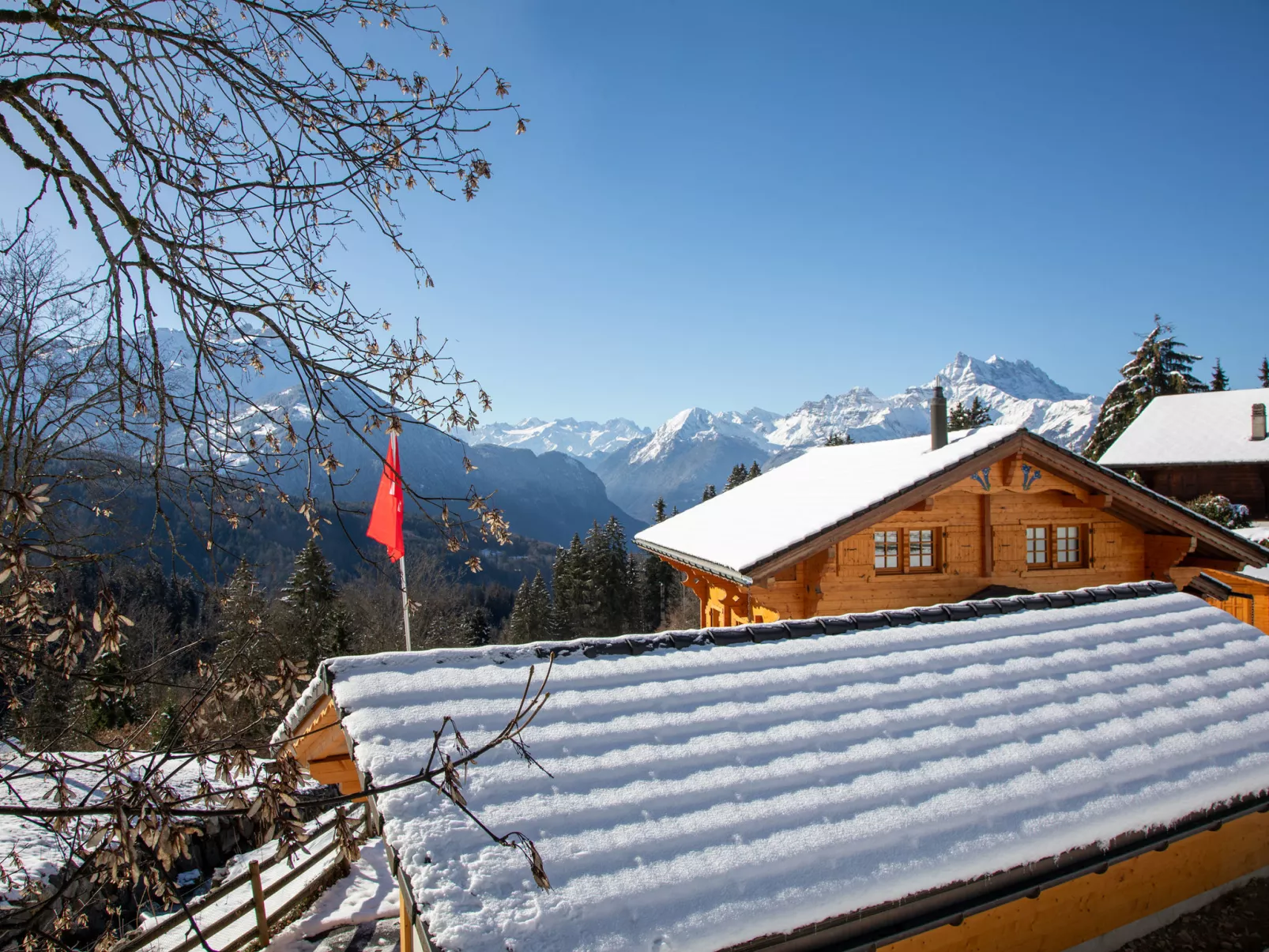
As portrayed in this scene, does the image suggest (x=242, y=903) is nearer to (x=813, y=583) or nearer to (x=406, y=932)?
(x=406, y=932)

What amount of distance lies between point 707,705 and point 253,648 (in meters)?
2.48

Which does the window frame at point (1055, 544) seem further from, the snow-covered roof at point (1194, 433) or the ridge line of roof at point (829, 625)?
the snow-covered roof at point (1194, 433)

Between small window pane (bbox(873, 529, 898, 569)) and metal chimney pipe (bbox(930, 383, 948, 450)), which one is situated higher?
metal chimney pipe (bbox(930, 383, 948, 450))

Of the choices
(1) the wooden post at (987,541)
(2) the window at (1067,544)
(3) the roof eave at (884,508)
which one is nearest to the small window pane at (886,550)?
(3) the roof eave at (884,508)

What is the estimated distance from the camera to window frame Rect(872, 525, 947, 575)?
11.4 metres

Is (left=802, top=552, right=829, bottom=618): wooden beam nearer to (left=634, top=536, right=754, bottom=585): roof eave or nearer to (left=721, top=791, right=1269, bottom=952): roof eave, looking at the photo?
(left=634, top=536, right=754, bottom=585): roof eave

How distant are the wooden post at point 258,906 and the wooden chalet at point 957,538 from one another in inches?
265

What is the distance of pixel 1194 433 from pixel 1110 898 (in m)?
36.5

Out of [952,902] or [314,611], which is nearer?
[952,902]

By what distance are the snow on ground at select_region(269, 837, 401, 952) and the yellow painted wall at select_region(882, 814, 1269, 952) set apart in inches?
222

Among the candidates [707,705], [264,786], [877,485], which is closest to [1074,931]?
[707,705]

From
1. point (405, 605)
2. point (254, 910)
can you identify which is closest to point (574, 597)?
point (254, 910)

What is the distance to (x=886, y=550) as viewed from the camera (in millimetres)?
11430

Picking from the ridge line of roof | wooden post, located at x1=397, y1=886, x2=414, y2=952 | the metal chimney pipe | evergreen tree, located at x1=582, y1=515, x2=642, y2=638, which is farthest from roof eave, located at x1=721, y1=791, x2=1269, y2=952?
evergreen tree, located at x1=582, y1=515, x2=642, y2=638
